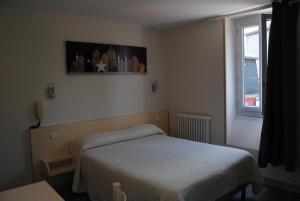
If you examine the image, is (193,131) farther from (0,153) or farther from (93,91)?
(0,153)

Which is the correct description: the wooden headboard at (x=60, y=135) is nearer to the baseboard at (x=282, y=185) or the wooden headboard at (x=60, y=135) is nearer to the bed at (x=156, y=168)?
the bed at (x=156, y=168)

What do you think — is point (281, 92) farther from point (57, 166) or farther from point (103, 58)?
point (57, 166)

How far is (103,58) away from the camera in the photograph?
3.70 metres

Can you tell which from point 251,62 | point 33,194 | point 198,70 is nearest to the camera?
point 33,194

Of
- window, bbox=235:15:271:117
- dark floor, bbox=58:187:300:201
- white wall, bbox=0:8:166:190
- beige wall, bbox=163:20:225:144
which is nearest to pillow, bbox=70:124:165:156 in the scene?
white wall, bbox=0:8:166:190

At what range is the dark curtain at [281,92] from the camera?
292 cm

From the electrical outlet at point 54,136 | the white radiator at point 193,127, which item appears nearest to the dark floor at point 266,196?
the electrical outlet at point 54,136

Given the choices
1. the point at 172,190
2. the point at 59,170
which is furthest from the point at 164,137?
the point at 172,190

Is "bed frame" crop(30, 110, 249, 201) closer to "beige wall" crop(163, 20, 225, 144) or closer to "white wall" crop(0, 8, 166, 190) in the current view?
"white wall" crop(0, 8, 166, 190)

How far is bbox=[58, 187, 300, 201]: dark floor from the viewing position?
2.98 meters

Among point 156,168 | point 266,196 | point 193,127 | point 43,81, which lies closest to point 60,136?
point 43,81

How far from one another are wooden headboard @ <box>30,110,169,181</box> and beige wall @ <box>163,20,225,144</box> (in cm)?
101

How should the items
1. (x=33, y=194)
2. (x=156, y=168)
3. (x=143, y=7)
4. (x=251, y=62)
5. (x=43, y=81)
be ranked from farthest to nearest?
(x=251, y=62)
(x=43, y=81)
(x=143, y=7)
(x=156, y=168)
(x=33, y=194)

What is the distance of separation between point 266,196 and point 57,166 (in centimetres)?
255
